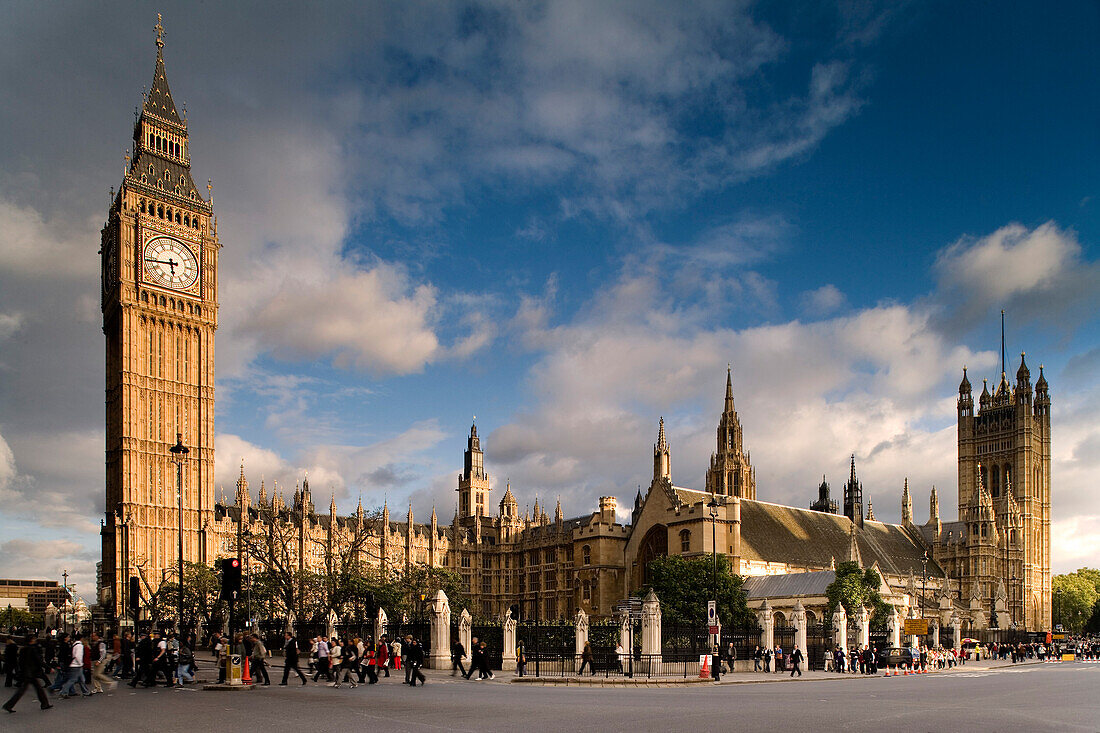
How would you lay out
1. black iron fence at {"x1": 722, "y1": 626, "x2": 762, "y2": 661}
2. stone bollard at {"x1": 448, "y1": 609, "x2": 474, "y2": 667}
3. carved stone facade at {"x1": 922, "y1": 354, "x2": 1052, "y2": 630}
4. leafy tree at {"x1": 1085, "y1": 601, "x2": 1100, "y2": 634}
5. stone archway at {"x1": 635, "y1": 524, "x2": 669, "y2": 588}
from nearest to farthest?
stone bollard at {"x1": 448, "y1": 609, "x2": 474, "y2": 667} → black iron fence at {"x1": 722, "y1": 626, "x2": 762, "y2": 661} → stone archway at {"x1": 635, "y1": 524, "x2": 669, "y2": 588} → carved stone facade at {"x1": 922, "y1": 354, "x2": 1052, "y2": 630} → leafy tree at {"x1": 1085, "y1": 601, "x2": 1100, "y2": 634}

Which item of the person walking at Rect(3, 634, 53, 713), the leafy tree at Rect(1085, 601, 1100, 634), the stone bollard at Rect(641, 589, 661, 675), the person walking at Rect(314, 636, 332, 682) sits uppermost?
the person walking at Rect(3, 634, 53, 713)

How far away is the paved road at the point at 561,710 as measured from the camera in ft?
56.4

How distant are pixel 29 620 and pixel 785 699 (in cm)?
15293

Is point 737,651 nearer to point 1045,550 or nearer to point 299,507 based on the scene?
point 299,507

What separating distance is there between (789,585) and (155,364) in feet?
197

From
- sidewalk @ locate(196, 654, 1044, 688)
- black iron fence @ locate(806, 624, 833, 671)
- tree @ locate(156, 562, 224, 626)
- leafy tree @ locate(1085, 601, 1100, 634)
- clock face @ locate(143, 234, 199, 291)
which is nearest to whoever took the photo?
sidewalk @ locate(196, 654, 1044, 688)

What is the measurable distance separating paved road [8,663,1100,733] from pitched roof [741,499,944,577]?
49124mm

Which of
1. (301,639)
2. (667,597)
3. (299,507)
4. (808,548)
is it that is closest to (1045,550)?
(808,548)

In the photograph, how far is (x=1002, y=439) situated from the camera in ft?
Answer: 404

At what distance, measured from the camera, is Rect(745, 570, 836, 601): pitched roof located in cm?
6488

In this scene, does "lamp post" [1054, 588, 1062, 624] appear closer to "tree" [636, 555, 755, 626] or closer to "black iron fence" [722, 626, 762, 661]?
"tree" [636, 555, 755, 626]

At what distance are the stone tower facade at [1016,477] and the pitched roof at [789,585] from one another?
4431cm

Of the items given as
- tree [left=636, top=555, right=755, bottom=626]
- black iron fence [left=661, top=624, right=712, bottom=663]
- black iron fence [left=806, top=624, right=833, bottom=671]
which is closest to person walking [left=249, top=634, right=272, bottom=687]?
black iron fence [left=661, top=624, right=712, bottom=663]

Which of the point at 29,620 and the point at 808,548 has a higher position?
the point at 808,548
